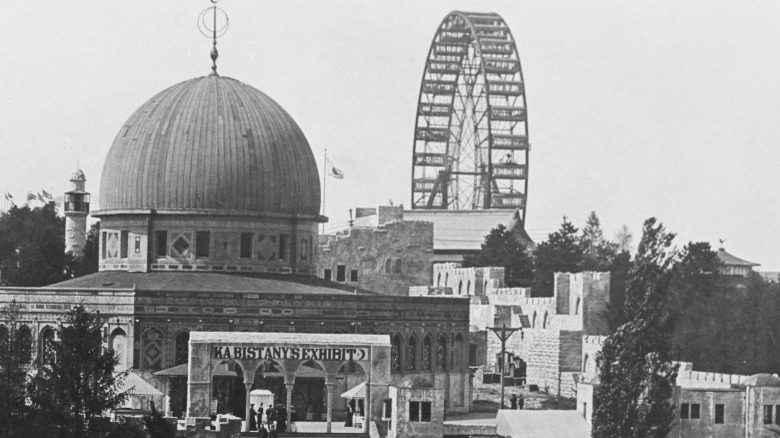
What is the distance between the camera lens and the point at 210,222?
72.7 m

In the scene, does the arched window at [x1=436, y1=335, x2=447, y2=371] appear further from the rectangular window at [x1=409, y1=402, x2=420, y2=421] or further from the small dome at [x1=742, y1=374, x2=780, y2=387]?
the rectangular window at [x1=409, y1=402, x2=420, y2=421]

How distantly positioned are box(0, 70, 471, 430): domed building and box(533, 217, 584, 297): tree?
111ft

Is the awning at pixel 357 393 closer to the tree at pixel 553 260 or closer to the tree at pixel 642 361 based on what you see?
the tree at pixel 642 361

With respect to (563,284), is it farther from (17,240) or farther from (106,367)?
(106,367)

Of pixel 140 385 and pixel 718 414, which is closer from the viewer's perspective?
pixel 718 414

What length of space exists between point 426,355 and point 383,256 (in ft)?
119

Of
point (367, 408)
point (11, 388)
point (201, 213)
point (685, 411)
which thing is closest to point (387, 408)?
point (367, 408)

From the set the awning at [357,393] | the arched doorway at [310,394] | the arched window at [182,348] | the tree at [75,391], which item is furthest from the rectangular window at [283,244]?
the tree at [75,391]

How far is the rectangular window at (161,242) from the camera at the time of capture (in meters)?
72.9

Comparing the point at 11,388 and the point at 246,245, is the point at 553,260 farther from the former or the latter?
the point at 11,388

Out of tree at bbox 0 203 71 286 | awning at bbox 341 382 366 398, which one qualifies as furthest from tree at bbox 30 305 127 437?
tree at bbox 0 203 71 286

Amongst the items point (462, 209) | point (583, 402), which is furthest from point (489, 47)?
point (583, 402)

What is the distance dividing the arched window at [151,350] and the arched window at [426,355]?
30.5 feet

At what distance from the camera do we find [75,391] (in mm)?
46469
